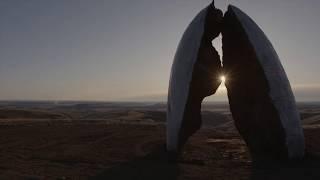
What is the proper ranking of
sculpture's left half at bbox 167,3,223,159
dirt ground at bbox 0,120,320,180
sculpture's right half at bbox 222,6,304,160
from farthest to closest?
sculpture's left half at bbox 167,3,223,159, sculpture's right half at bbox 222,6,304,160, dirt ground at bbox 0,120,320,180

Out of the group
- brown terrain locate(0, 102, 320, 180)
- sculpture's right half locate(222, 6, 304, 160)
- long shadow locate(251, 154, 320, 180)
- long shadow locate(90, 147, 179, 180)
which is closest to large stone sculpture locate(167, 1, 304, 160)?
sculpture's right half locate(222, 6, 304, 160)

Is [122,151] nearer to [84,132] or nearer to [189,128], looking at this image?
[189,128]

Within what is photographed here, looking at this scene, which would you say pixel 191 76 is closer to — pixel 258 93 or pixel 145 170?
pixel 258 93

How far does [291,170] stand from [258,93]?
329 cm

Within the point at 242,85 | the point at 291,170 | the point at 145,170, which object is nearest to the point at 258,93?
the point at 242,85

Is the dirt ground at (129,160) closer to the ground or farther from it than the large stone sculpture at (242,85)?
closer to the ground

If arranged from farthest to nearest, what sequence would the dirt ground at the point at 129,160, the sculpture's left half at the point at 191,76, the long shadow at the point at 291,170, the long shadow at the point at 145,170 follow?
the sculpture's left half at the point at 191,76 < the dirt ground at the point at 129,160 < the long shadow at the point at 291,170 < the long shadow at the point at 145,170

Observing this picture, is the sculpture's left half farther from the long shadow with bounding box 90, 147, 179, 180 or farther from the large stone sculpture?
the long shadow with bounding box 90, 147, 179, 180

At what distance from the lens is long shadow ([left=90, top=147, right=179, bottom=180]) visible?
420 inches

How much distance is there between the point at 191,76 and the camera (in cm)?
1354

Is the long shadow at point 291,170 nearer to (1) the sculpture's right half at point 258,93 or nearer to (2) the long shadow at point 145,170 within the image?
(1) the sculpture's right half at point 258,93

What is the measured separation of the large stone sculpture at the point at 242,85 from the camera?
1288 cm

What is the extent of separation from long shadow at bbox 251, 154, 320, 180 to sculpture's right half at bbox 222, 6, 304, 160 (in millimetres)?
427

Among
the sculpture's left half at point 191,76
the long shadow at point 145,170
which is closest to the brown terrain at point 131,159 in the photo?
the long shadow at point 145,170
